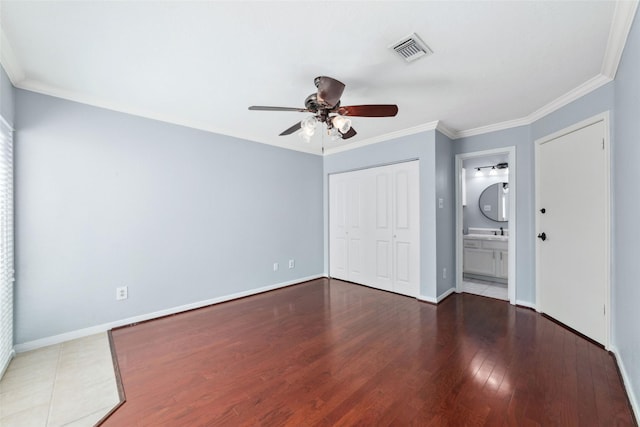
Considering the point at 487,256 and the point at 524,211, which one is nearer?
the point at 524,211

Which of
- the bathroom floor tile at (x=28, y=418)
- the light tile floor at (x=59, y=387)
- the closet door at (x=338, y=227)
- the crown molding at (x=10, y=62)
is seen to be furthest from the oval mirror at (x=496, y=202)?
the crown molding at (x=10, y=62)

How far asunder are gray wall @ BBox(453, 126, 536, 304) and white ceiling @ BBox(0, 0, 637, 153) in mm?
471

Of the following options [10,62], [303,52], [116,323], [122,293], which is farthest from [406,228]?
[10,62]

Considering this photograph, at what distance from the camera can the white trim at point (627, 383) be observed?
5.12 ft

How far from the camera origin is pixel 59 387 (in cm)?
189

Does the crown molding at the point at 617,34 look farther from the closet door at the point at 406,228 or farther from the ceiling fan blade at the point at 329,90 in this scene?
the closet door at the point at 406,228

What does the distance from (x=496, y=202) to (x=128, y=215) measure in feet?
20.2

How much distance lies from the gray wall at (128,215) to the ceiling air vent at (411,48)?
104 inches

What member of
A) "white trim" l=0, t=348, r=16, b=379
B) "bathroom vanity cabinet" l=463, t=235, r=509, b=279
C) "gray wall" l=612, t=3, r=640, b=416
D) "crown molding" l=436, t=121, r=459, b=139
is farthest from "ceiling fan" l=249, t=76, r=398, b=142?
"bathroom vanity cabinet" l=463, t=235, r=509, b=279

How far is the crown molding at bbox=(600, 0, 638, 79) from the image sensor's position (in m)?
1.50

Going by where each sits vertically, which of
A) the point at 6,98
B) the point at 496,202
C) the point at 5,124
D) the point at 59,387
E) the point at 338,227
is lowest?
the point at 59,387

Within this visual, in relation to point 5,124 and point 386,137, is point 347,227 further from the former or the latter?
point 5,124

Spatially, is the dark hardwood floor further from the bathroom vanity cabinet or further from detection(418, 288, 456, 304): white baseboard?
the bathroom vanity cabinet

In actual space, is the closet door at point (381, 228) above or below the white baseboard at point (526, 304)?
above
